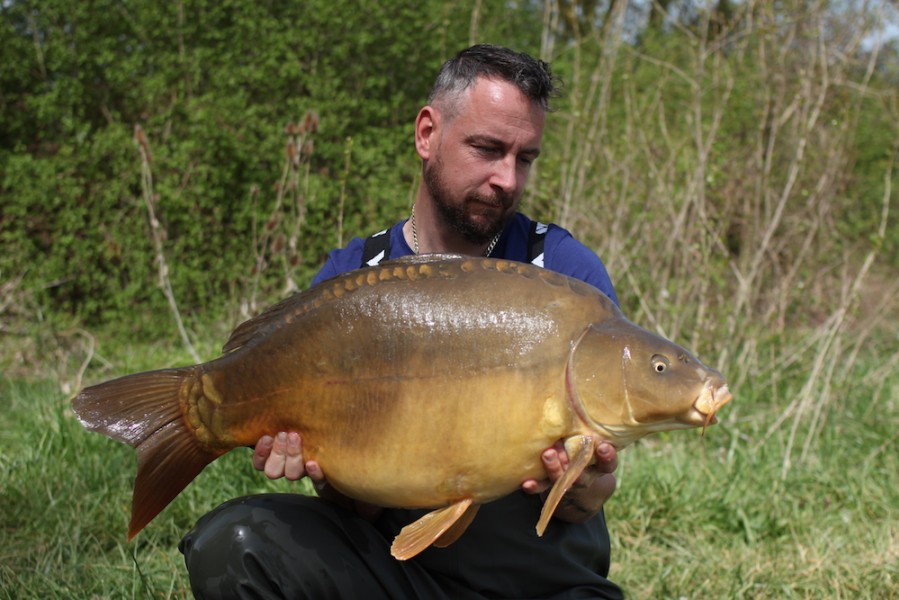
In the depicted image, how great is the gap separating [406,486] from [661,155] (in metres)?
3.88

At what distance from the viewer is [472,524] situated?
2113 mm

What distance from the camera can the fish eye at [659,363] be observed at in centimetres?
161

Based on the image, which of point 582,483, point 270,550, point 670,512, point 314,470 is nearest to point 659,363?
→ point 582,483

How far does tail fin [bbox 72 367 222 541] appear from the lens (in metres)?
1.83

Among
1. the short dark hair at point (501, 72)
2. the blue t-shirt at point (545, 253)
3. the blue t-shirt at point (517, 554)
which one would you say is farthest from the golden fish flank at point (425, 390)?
the short dark hair at point (501, 72)

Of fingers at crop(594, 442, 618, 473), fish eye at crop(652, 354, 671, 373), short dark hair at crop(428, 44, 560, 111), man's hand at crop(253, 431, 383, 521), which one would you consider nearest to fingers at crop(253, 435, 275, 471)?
man's hand at crop(253, 431, 383, 521)

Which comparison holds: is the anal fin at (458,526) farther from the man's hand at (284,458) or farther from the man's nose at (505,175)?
the man's nose at (505,175)

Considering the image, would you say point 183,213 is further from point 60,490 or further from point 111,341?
point 60,490

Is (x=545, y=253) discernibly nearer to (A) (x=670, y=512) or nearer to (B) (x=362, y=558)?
(B) (x=362, y=558)

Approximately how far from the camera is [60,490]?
3.17 m

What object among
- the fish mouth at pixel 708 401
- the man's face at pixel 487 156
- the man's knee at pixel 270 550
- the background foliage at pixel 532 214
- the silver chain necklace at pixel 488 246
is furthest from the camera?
the background foliage at pixel 532 214

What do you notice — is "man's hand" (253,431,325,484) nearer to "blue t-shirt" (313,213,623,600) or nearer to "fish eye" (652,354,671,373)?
"blue t-shirt" (313,213,623,600)

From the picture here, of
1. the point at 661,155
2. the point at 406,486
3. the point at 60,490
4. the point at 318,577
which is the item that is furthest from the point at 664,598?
the point at 661,155

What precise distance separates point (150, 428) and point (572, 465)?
0.80 m
